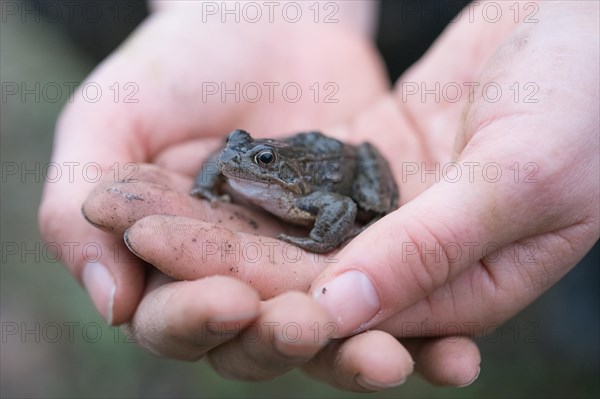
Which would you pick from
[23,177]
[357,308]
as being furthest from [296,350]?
[23,177]

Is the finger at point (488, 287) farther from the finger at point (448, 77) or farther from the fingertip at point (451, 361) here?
the finger at point (448, 77)

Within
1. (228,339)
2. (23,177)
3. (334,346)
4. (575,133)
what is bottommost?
(23,177)

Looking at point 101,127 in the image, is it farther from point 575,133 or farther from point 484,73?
point 575,133

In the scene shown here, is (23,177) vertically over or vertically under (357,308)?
under

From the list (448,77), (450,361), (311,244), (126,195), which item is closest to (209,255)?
(126,195)

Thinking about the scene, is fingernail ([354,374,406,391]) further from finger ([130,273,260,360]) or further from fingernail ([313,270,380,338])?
finger ([130,273,260,360])

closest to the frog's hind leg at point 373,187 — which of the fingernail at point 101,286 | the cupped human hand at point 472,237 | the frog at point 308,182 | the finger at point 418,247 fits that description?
the frog at point 308,182

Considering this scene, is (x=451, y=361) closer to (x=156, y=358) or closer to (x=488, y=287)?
(x=488, y=287)
